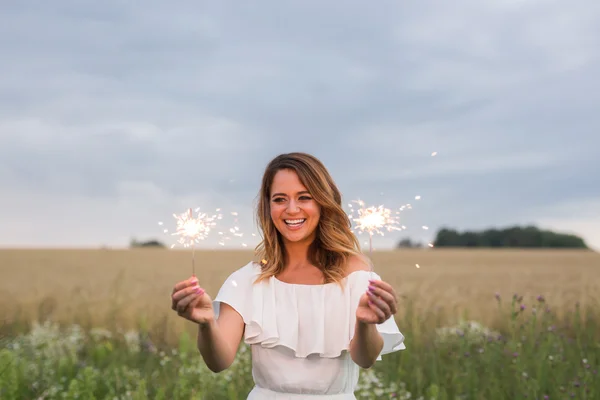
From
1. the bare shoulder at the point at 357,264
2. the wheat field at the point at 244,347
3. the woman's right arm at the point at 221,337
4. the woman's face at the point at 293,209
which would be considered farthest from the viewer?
the wheat field at the point at 244,347

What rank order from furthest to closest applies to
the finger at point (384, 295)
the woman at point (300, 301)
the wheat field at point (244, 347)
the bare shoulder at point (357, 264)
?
the wheat field at point (244, 347), the bare shoulder at point (357, 264), the woman at point (300, 301), the finger at point (384, 295)

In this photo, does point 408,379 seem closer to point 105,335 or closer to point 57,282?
point 105,335

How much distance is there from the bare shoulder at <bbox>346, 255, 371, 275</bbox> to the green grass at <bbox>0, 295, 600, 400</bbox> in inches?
79.8

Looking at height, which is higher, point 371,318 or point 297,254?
point 297,254

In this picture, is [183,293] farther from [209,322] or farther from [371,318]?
[371,318]

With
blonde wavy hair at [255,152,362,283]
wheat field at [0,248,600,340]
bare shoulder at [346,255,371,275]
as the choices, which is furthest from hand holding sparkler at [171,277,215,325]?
wheat field at [0,248,600,340]

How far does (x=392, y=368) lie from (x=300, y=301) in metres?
3.32

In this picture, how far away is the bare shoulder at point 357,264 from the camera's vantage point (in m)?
3.46

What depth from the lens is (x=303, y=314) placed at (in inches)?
131

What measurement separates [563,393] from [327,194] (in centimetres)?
339

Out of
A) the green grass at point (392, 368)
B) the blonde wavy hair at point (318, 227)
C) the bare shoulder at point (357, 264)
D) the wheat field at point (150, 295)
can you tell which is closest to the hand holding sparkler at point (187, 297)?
the blonde wavy hair at point (318, 227)

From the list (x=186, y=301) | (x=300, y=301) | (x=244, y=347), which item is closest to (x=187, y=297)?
(x=186, y=301)

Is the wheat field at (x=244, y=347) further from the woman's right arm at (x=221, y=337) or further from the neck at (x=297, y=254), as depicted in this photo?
the neck at (x=297, y=254)

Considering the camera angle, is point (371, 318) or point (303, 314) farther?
point (303, 314)
